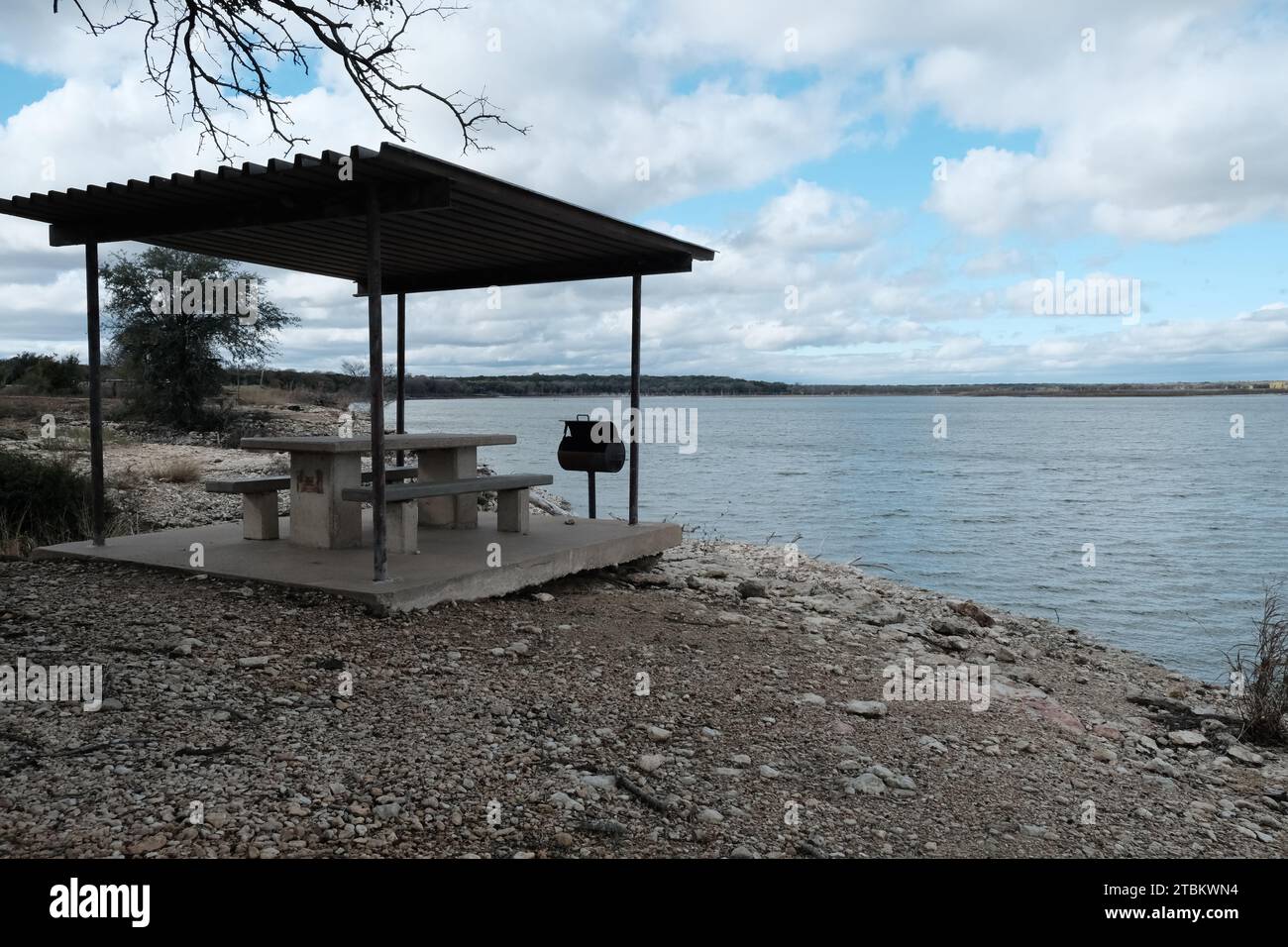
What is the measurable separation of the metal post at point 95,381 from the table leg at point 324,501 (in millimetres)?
1526

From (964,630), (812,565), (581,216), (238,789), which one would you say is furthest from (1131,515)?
(238,789)

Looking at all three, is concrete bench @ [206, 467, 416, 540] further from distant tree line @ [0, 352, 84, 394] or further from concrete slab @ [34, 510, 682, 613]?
distant tree line @ [0, 352, 84, 394]

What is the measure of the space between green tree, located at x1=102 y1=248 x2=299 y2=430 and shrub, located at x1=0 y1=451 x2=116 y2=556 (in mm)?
16428

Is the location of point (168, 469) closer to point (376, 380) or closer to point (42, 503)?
point (42, 503)

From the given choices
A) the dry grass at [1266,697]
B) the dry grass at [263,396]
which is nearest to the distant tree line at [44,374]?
the dry grass at [263,396]

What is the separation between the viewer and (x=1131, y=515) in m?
23.6

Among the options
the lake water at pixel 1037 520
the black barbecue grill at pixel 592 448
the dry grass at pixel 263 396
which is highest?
the dry grass at pixel 263 396

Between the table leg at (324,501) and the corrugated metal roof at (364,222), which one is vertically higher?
the corrugated metal roof at (364,222)

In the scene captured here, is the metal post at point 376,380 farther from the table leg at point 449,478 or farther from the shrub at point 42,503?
the shrub at point 42,503

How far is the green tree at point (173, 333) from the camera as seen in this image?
25.7m

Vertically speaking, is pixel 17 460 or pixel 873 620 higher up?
pixel 17 460

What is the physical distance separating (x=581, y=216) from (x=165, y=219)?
10.4ft

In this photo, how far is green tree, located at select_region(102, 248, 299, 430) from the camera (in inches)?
1011
